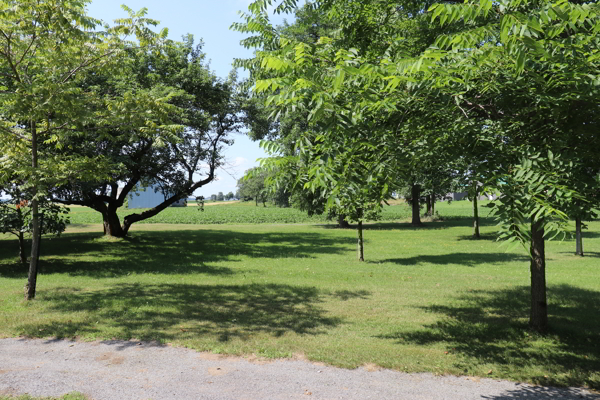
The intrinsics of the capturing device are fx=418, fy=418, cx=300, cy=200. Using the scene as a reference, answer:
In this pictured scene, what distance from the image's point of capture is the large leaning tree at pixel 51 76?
31.0 ft

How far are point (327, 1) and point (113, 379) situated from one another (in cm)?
730

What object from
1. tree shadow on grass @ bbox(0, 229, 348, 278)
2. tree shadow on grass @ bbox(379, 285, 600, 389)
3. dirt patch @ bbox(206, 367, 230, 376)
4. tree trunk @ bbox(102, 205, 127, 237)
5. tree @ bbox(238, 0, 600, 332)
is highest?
tree @ bbox(238, 0, 600, 332)

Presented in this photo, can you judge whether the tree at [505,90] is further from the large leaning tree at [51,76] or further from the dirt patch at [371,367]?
the large leaning tree at [51,76]

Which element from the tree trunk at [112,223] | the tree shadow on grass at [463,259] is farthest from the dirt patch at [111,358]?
the tree trunk at [112,223]

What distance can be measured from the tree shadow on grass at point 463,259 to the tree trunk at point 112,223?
1639 cm

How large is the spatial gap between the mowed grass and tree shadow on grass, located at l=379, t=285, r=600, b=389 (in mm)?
26

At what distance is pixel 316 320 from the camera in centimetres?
892

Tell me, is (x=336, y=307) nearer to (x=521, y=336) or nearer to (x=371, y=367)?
(x=371, y=367)

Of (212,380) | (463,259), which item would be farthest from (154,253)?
(212,380)

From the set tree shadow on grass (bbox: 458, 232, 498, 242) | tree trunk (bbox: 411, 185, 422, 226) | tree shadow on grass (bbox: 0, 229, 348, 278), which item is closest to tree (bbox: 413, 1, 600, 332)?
tree shadow on grass (bbox: 0, 229, 348, 278)

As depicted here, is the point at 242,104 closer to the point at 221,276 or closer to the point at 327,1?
the point at 221,276

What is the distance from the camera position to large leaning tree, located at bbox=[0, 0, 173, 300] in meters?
9.45

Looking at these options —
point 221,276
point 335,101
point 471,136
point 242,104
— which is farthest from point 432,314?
point 242,104

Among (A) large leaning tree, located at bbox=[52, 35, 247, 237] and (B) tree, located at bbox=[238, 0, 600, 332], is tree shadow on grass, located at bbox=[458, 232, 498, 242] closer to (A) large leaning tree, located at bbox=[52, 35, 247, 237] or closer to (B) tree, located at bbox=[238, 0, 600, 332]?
(A) large leaning tree, located at bbox=[52, 35, 247, 237]
